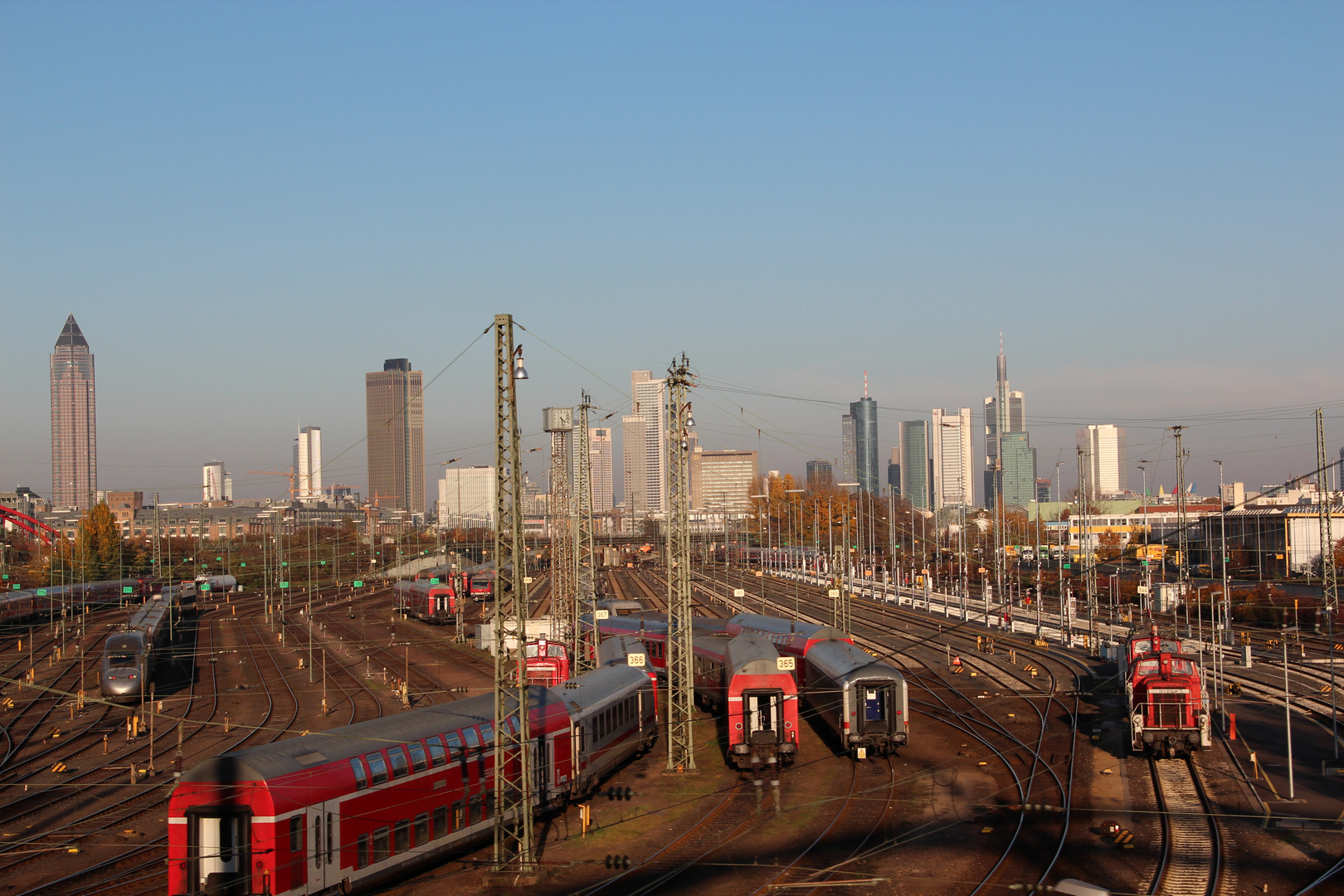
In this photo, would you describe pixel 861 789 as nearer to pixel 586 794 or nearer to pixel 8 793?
pixel 586 794

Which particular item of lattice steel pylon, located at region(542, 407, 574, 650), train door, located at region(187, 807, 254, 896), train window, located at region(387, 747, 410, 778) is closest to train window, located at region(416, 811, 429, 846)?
train window, located at region(387, 747, 410, 778)

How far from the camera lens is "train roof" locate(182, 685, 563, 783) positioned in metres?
14.6

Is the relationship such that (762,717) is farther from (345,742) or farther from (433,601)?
(433,601)

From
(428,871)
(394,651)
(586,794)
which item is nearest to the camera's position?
(428,871)

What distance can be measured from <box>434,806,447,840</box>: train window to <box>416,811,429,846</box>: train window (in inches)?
8.4

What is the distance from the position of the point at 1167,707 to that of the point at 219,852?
21473 mm

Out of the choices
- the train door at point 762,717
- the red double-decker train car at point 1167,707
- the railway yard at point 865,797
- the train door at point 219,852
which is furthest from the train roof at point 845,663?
the train door at point 219,852

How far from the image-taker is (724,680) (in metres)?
31.8

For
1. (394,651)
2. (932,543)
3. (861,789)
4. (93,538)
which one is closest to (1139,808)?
(861,789)

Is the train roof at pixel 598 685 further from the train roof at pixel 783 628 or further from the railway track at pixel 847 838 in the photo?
the train roof at pixel 783 628

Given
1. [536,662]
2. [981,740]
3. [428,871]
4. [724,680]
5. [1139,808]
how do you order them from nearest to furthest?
[428,871] < [1139,808] < [981,740] < [536,662] < [724,680]

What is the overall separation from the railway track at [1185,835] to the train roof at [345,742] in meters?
12.0

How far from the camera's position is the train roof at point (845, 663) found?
25.4 meters

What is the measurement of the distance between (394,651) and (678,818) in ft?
113
